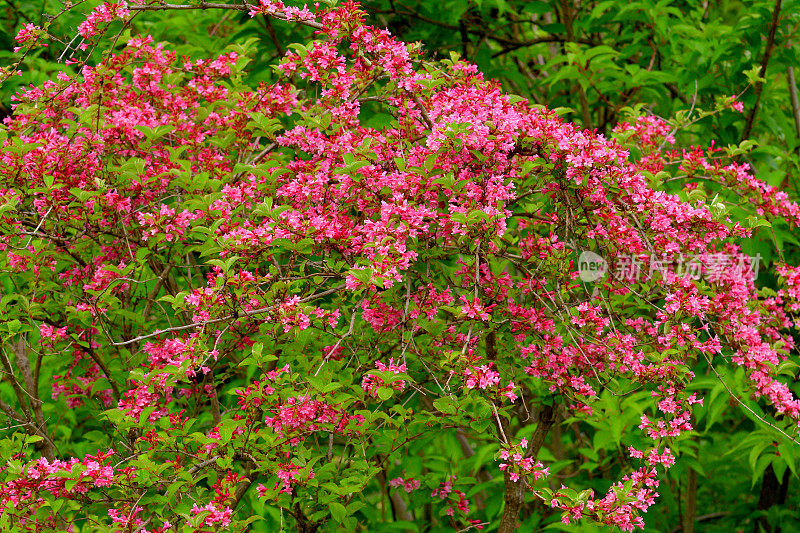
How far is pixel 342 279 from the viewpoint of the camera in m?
3.05

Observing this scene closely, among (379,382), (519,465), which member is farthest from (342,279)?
(519,465)

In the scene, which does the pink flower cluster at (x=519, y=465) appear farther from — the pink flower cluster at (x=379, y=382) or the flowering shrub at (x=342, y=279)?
the pink flower cluster at (x=379, y=382)

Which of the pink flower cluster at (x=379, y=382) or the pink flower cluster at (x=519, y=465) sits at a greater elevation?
the pink flower cluster at (x=379, y=382)

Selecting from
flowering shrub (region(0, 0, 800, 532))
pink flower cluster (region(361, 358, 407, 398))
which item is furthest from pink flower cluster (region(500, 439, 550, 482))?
pink flower cluster (region(361, 358, 407, 398))

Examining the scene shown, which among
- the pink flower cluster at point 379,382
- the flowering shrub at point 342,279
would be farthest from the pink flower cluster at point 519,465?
the pink flower cluster at point 379,382

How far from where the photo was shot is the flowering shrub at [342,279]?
9.16ft

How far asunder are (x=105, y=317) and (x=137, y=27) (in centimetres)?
307

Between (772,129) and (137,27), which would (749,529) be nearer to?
(772,129)

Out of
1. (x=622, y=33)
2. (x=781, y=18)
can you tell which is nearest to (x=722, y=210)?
(x=781, y=18)

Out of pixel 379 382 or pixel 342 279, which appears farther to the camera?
pixel 342 279

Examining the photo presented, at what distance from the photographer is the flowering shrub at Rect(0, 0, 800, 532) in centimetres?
279

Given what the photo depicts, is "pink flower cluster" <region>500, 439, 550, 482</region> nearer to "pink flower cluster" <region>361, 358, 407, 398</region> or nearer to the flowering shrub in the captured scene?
the flowering shrub

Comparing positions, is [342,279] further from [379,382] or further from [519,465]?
[519,465]

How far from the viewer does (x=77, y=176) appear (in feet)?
11.3
